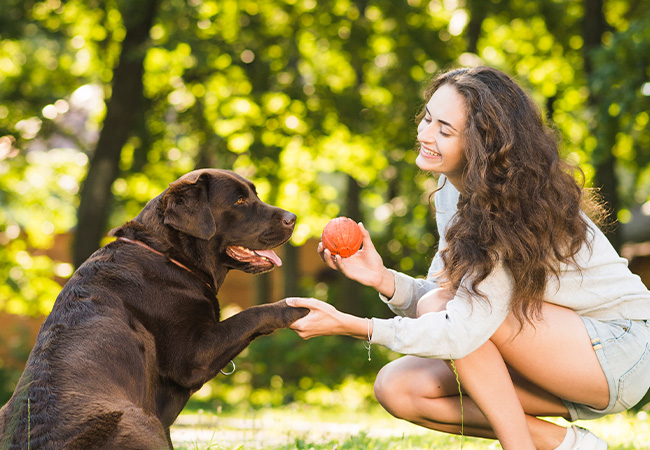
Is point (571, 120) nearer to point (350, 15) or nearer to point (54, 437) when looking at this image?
point (350, 15)

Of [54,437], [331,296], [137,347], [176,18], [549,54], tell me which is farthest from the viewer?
[331,296]

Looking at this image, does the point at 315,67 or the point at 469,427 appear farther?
the point at 315,67

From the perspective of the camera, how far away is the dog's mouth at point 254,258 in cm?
371

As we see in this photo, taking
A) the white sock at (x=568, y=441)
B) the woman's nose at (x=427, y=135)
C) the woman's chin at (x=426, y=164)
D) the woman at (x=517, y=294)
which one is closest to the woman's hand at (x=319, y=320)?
the woman at (x=517, y=294)

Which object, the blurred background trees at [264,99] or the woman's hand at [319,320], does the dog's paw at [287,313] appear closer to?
the woman's hand at [319,320]

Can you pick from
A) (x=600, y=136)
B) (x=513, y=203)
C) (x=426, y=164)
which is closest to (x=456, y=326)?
(x=513, y=203)

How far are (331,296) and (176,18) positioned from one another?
296 inches

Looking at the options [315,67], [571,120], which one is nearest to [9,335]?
[315,67]

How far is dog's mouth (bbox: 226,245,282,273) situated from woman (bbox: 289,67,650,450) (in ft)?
1.56

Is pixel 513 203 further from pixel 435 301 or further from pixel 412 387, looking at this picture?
pixel 412 387

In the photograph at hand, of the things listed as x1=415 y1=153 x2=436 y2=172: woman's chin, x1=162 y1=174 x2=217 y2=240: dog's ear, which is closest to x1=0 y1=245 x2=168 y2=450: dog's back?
x1=162 y1=174 x2=217 y2=240: dog's ear

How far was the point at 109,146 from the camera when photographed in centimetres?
1107

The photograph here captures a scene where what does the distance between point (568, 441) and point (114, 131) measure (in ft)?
30.8

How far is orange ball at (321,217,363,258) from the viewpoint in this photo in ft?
11.5
